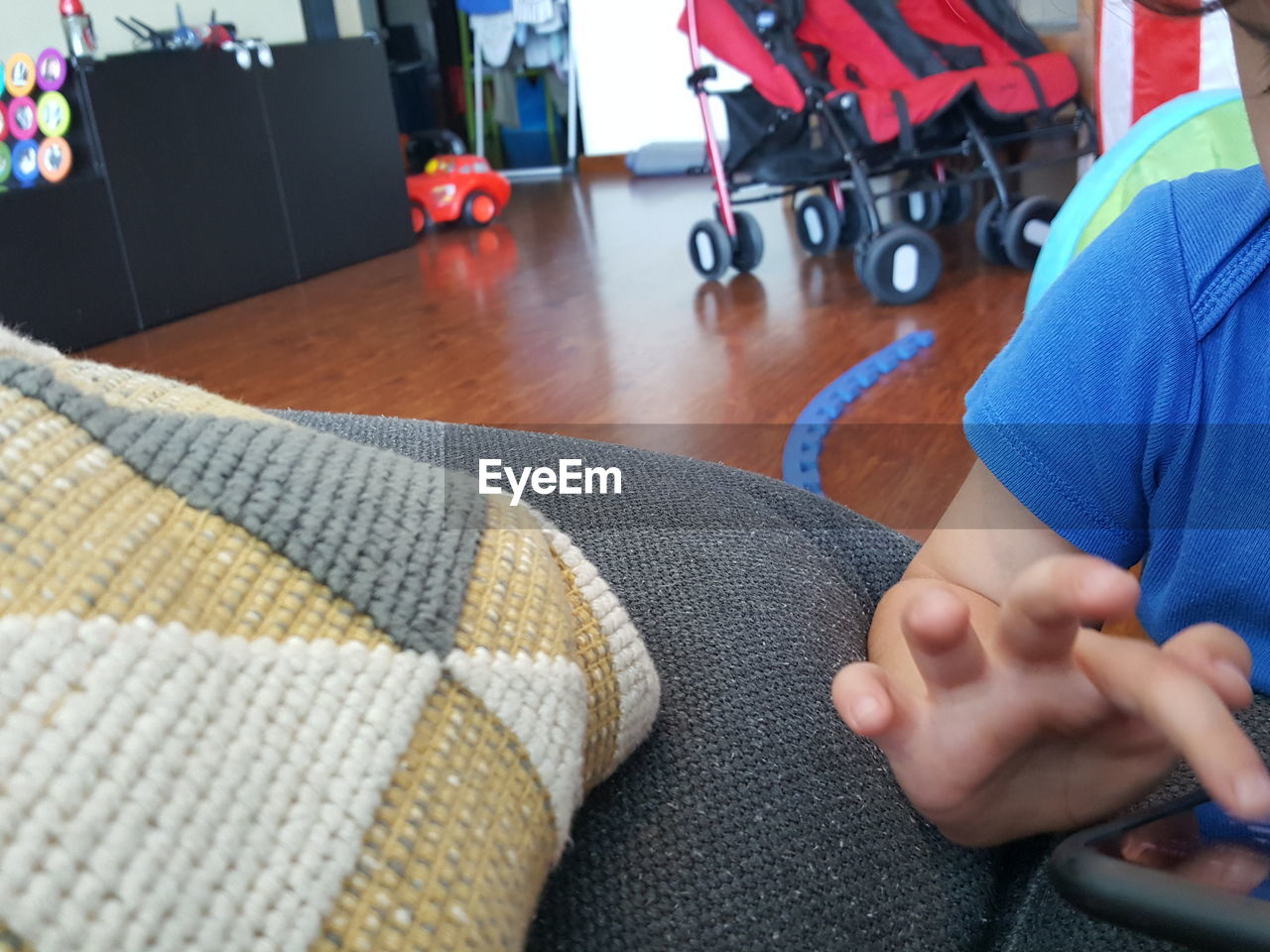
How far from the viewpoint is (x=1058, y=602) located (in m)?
0.32

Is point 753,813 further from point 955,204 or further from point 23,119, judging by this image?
point 955,204

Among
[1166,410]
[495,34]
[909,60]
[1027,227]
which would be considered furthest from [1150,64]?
[495,34]

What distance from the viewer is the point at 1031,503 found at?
0.56 metres

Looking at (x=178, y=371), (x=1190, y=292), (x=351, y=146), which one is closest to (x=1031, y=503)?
(x=1190, y=292)

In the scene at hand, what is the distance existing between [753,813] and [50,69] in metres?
3.03

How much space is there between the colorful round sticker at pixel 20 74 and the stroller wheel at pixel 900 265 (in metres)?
2.04

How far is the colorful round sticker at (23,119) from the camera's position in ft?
9.43

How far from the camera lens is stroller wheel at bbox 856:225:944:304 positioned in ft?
8.46

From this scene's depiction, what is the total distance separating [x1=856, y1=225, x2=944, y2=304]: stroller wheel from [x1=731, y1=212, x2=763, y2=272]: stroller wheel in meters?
0.46

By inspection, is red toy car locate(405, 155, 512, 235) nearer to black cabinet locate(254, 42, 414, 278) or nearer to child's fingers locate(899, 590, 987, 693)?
black cabinet locate(254, 42, 414, 278)

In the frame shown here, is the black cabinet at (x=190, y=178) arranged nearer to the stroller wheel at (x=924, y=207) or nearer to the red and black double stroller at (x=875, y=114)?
the red and black double stroller at (x=875, y=114)

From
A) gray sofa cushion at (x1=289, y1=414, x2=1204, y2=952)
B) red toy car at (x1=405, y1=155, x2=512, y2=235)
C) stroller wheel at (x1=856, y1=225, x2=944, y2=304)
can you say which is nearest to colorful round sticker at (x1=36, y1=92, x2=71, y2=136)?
red toy car at (x1=405, y1=155, x2=512, y2=235)

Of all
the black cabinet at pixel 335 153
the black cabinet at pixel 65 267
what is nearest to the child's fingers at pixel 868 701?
the black cabinet at pixel 65 267

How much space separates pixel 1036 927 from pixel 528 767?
0.68ft
